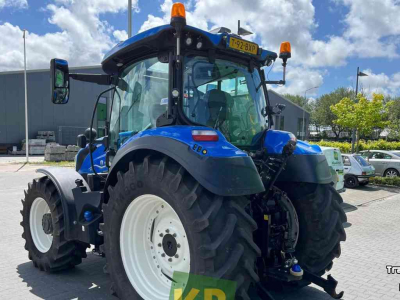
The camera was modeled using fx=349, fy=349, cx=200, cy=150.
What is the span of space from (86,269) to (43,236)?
29.8 inches

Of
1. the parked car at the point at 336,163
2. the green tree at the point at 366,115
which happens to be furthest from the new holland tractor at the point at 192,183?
the green tree at the point at 366,115

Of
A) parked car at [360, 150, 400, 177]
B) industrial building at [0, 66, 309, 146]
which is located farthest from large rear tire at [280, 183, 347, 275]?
industrial building at [0, 66, 309, 146]

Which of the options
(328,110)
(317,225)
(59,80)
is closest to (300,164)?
(317,225)

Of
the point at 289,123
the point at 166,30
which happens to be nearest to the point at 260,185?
the point at 166,30

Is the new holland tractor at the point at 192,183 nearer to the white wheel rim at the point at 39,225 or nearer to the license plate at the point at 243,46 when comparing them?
the license plate at the point at 243,46

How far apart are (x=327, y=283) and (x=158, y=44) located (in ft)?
9.45

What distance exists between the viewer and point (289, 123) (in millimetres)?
43438

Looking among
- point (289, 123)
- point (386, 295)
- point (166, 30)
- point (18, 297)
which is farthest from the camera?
point (289, 123)

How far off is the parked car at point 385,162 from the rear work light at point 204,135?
57.2 ft

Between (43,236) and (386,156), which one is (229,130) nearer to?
(43,236)

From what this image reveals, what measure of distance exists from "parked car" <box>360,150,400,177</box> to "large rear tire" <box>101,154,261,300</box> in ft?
57.1

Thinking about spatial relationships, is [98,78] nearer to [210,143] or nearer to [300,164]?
[210,143]

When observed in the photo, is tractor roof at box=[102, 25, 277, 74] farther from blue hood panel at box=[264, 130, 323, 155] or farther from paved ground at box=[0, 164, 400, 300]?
paved ground at box=[0, 164, 400, 300]

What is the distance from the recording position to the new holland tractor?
2713 mm
